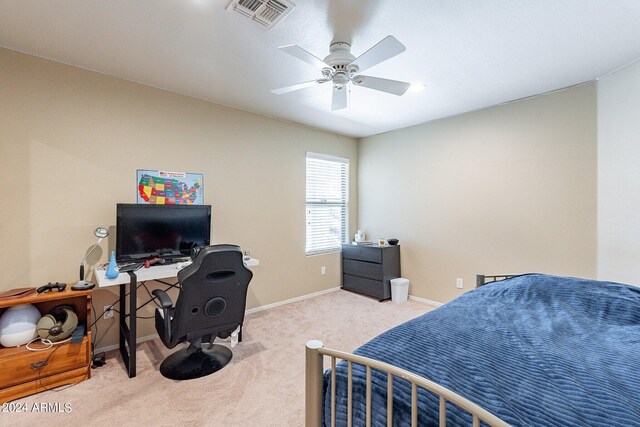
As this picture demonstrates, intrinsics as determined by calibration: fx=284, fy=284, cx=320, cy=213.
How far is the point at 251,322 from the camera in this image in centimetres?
326

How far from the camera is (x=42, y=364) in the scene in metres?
1.99

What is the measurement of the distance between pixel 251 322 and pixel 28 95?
2.86m

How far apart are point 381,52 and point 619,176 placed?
2.47m

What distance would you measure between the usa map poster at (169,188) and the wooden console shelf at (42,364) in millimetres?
1008

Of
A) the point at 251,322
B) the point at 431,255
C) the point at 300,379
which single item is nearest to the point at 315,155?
the point at 431,255

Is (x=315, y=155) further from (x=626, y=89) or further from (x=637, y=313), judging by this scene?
(x=637, y=313)

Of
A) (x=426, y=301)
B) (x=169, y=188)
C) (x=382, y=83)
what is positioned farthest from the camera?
(x=426, y=301)

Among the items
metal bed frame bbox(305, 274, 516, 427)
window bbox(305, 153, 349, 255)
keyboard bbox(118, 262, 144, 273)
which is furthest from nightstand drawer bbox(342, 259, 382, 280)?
metal bed frame bbox(305, 274, 516, 427)

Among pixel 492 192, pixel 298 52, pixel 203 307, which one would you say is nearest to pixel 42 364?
pixel 203 307

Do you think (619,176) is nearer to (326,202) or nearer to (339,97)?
(339,97)

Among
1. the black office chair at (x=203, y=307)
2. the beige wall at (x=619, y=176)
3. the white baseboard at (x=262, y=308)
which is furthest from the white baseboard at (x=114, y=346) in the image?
the beige wall at (x=619, y=176)

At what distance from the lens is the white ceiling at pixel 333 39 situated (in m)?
1.74

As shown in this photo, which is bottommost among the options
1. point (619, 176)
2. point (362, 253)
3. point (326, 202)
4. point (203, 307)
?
point (203, 307)

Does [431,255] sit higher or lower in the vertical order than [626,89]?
lower
